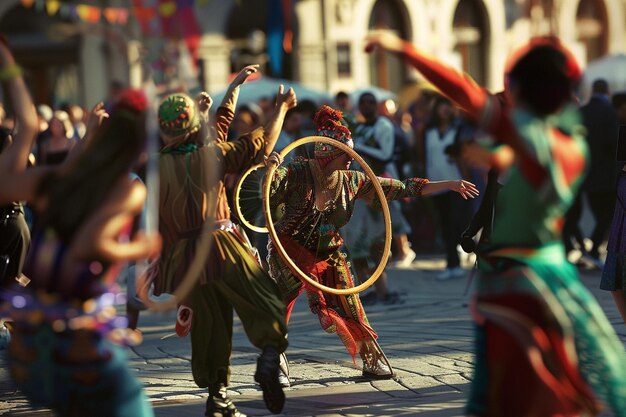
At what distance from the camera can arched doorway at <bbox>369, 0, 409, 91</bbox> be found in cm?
3180

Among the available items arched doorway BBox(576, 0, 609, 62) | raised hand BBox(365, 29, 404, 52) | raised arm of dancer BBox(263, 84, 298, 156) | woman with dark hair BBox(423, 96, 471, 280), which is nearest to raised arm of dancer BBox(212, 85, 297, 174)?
raised arm of dancer BBox(263, 84, 298, 156)

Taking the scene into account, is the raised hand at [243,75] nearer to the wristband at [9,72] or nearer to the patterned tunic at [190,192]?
the patterned tunic at [190,192]

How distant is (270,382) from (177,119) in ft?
4.53

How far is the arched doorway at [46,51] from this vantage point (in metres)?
28.9

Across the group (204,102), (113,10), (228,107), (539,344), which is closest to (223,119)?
(228,107)

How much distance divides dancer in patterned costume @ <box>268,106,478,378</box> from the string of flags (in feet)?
60.3

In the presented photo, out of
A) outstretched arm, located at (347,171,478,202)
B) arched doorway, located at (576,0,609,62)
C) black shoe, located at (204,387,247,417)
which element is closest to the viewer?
black shoe, located at (204,387,247,417)

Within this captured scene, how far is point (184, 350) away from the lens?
1016 centimetres

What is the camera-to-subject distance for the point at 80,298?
532 cm

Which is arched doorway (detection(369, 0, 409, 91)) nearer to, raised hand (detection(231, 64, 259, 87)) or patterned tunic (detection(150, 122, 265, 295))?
raised hand (detection(231, 64, 259, 87))

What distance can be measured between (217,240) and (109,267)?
186 cm

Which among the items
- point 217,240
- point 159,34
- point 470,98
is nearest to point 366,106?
point 217,240

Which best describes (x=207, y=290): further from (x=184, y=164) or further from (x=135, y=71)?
(x=135, y=71)

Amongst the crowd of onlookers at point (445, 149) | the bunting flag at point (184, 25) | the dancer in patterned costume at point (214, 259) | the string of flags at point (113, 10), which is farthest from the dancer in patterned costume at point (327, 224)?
the bunting flag at point (184, 25)
